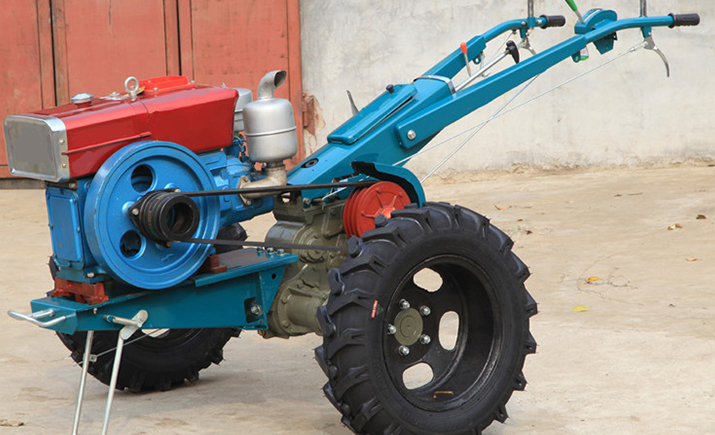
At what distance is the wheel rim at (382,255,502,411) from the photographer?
12.1 ft

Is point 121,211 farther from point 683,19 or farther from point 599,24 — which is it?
point 683,19

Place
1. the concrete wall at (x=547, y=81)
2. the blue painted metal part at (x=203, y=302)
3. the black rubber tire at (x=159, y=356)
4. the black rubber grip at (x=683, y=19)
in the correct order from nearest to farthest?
the blue painted metal part at (x=203, y=302)
the black rubber tire at (x=159, y=356)
the black rubber grip at (x=683, y=19)
the concrete wall at (x=547, y=81)

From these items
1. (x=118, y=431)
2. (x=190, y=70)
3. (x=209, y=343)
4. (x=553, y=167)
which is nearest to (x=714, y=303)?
(x=209, y=343)

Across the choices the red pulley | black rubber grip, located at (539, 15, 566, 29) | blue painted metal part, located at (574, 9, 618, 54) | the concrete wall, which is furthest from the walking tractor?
the concrete wall

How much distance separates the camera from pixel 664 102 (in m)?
9.53

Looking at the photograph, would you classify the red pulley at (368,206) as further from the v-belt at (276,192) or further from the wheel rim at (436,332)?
the wheel rim at (436,332)

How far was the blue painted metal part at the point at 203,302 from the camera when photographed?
353 centimetres

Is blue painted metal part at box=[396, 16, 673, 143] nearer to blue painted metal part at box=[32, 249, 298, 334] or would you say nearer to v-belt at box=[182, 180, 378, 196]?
v-belt at box=[182, 180, 378, 196]

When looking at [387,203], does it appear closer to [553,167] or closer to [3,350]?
[3,350]

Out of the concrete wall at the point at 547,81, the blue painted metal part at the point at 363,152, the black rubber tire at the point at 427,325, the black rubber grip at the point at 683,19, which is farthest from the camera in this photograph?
the concrete wall at the point at 547,81

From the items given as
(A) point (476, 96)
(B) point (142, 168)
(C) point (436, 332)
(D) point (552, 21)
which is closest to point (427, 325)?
(C) point (436, 332)

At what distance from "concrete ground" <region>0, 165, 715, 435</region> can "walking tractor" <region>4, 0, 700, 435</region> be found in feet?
1.20

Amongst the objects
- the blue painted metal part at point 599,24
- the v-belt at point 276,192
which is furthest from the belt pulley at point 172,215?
the blue painted metal part at point 599,24

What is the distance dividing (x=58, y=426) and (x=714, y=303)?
332 centimetres
